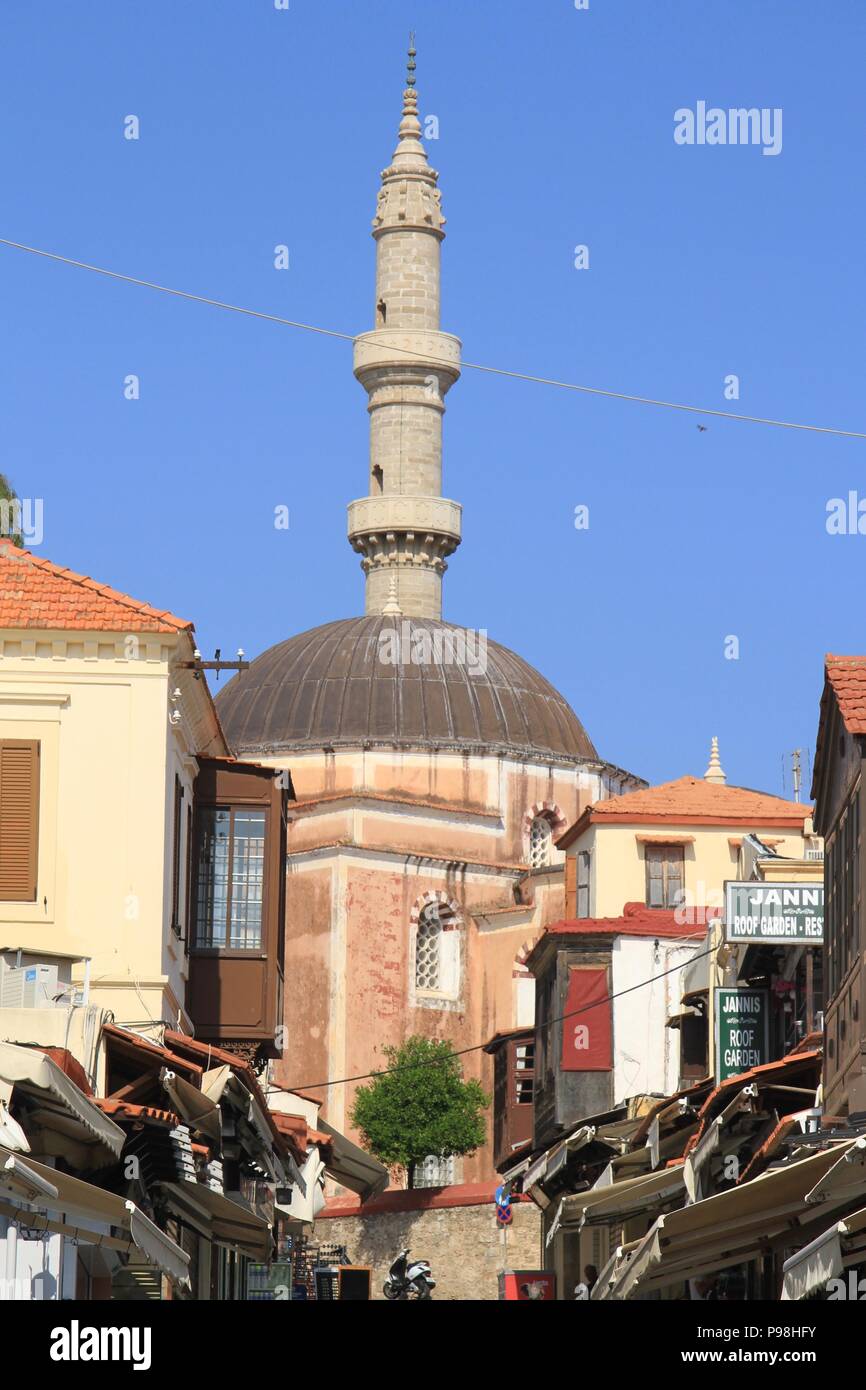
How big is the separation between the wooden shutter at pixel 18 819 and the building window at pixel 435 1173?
29.6 meters

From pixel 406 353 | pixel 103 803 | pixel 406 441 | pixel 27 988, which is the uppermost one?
pixel 406 353

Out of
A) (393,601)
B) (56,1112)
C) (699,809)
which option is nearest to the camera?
(56,1112)

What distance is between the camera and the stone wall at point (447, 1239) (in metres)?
39.7

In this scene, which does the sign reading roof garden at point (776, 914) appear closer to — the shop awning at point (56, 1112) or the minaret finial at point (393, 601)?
the shop awning at point (56, 1112)

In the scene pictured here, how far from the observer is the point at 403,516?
64938 mm

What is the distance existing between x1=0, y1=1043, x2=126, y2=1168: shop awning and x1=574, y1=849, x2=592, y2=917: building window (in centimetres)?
2333

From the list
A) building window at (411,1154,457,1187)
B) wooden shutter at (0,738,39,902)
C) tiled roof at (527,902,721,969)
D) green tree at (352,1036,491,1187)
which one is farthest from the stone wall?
wooden shutter at (0,738,39,902)

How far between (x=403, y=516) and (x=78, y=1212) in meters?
52.1

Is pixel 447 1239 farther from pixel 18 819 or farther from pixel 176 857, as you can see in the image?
pixel 18 819

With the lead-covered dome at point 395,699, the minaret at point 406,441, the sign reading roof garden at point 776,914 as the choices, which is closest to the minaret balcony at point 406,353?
the minaret at point 406,441

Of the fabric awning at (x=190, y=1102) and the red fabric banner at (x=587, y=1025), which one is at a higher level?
the red fabric banner at (x=587, y=1025)

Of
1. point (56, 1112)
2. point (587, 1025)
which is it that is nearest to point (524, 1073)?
point (587, 1025)

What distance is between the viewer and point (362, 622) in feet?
201
